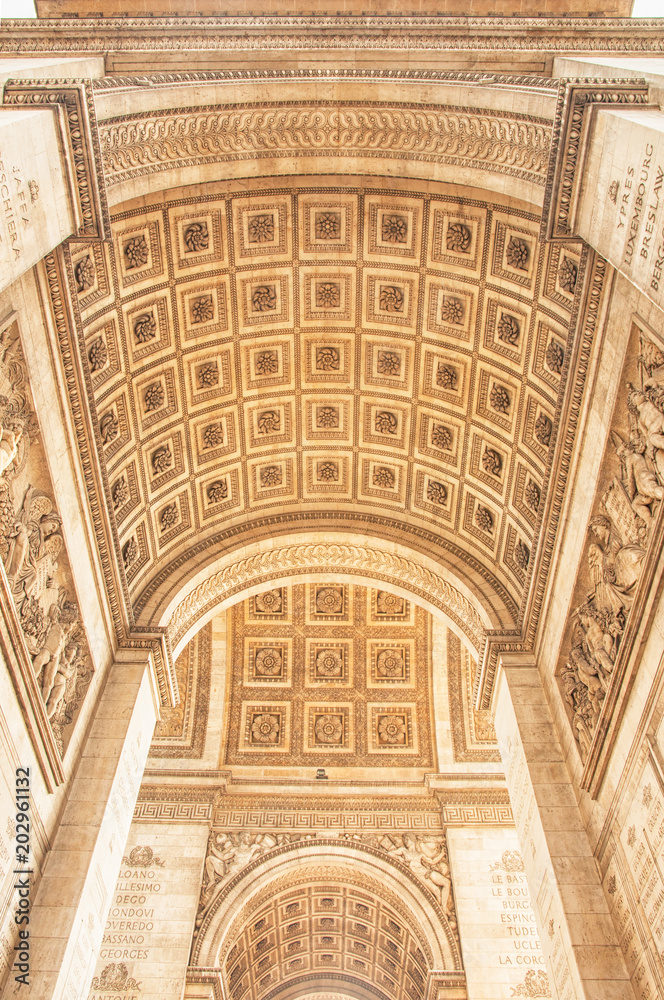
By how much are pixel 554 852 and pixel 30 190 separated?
1018cm

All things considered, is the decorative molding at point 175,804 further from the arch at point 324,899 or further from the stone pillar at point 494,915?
the stone pillar at point 494,915

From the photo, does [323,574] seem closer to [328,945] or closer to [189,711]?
[189,711]

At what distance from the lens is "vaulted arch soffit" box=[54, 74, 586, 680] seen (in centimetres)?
1138

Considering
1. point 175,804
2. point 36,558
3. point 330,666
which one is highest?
point 330,666

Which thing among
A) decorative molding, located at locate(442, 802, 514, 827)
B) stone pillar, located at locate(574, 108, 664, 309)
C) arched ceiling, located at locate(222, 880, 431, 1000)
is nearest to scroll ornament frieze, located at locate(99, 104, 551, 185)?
stone pillar, located at locate(574, 108, 664, 309)

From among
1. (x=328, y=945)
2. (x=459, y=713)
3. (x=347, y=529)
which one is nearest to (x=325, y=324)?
(x=347, y=529)

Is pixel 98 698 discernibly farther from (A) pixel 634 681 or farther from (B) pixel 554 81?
(B) pixel 554 81

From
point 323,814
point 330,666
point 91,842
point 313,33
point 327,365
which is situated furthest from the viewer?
point 330,666

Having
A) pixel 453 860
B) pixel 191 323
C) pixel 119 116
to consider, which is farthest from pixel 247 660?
pixel 119 116

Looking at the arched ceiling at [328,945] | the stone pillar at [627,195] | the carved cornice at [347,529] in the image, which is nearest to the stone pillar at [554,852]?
the carved cornice at [347,529]

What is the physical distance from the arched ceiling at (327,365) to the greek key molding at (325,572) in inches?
19.8

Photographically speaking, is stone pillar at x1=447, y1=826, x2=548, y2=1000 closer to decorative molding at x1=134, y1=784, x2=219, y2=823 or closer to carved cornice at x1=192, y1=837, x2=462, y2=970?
carved cornice at x1=192, y1=837, x2=462, y2=970

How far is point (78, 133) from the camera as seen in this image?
898cm

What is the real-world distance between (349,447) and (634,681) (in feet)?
26.0
